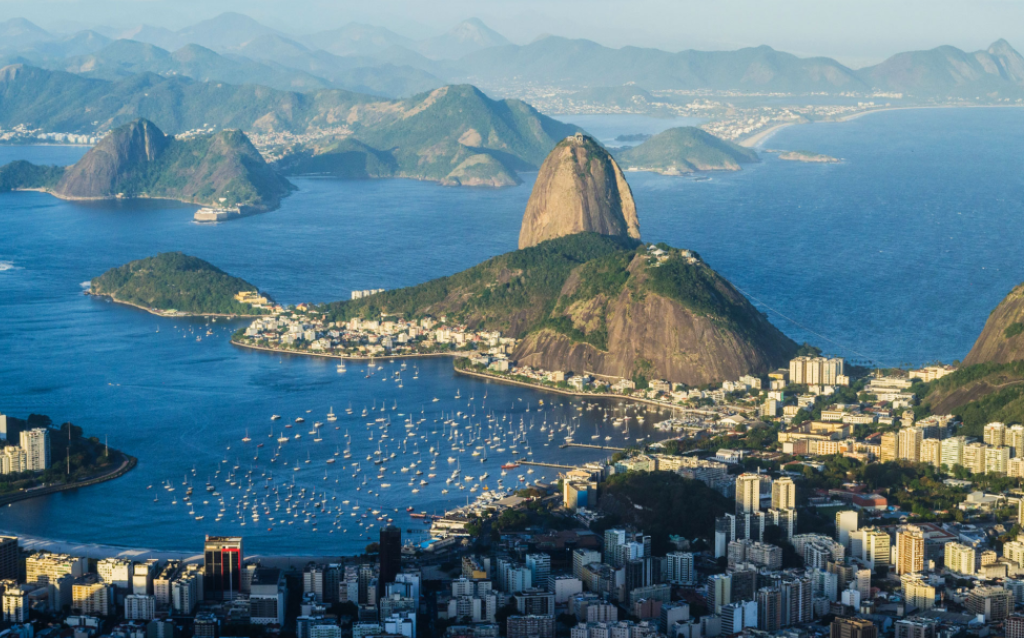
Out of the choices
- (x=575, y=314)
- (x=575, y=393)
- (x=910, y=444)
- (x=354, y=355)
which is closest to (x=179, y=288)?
(x=354, y=355)

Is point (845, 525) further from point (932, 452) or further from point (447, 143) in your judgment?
point (447, 143)

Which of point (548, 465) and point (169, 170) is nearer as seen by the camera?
point (548, 465)

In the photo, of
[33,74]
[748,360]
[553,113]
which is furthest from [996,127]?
[748,360]

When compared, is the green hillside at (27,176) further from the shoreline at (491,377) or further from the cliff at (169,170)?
the shoreline at (491,377)

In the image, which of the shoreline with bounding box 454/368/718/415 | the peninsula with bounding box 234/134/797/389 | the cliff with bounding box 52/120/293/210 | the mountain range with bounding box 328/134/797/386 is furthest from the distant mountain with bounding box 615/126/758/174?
the shoreline with bounding box 454/368/718/415

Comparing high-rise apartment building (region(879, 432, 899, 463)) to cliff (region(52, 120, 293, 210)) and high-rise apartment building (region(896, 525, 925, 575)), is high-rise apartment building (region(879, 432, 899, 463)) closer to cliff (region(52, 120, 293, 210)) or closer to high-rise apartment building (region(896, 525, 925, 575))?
high-rise apartment building (region(896, 525, 925, 575))
